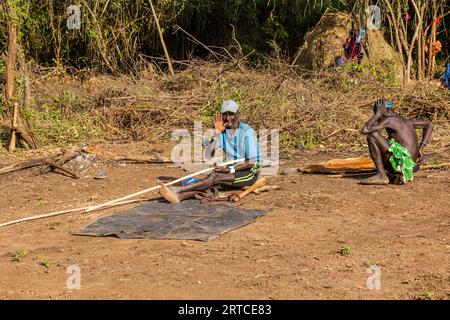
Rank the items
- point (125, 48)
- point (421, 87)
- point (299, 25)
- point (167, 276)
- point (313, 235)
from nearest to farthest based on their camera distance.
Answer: point (167, 276), point (313, 235), point (421, 87), point (125, 48), point (299, 25)

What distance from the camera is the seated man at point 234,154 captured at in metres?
7.79

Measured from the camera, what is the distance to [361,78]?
1237 cm

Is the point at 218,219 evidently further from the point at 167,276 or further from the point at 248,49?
the point at 248,49

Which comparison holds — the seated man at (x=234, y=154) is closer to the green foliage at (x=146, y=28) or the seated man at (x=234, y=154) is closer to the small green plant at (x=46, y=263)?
the small green plant at (x=46, y=263)

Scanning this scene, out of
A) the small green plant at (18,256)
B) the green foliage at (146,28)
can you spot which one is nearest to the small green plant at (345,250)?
the small green plant at (18,256)

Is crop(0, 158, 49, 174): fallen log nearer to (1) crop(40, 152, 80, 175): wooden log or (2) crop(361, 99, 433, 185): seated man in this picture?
(1) crop(40, 152, 80, 175): wooden log

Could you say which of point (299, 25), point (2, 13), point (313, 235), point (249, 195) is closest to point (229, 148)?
point (249, 195)

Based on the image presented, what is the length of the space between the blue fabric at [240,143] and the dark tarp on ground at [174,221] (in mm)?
745

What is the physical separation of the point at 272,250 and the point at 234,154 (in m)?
2.19

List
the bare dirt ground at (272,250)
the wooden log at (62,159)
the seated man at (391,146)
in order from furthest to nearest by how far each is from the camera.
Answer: the wooden log at (62,159), the seated man at (391,146), the bare dirt ground at (272,250)

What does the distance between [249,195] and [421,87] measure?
5093 millimetres

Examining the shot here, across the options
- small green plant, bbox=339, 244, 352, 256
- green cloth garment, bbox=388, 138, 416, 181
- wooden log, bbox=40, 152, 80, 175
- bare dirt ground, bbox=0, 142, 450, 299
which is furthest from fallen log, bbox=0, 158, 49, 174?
small green plant, bbox=339, 244, 352, 256

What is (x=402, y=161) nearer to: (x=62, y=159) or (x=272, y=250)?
(x=272, y=250)

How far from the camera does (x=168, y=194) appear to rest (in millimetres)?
7441
